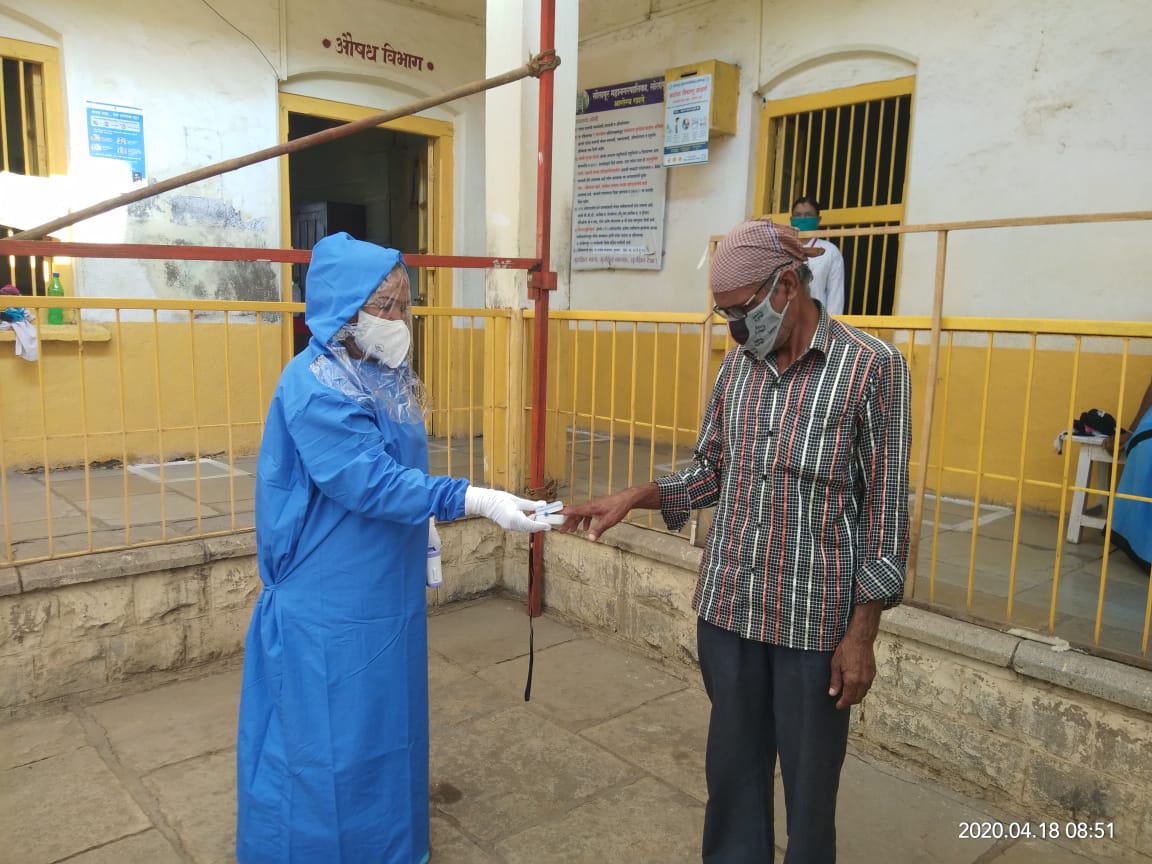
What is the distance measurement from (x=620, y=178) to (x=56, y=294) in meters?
4.58

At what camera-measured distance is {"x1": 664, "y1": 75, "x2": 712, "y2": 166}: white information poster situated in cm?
679

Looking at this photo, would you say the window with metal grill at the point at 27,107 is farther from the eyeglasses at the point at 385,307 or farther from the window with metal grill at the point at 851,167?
the window with metal grill at the point at 851,167

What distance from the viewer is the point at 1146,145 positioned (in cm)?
486

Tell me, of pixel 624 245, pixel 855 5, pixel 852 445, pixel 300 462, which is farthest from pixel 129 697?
pixel 855 5

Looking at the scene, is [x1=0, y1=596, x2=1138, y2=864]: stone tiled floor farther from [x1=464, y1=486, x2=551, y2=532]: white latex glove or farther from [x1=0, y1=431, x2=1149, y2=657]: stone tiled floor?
[x1=464, y1=486, x2=551, y2=532]: white latex glove

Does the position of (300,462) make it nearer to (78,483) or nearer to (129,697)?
(129,697)

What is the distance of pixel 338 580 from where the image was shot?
2293mm

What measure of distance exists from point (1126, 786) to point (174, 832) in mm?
3002

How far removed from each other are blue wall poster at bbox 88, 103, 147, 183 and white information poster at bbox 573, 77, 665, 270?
141 inches

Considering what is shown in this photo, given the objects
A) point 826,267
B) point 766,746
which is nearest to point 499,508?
point 766,746

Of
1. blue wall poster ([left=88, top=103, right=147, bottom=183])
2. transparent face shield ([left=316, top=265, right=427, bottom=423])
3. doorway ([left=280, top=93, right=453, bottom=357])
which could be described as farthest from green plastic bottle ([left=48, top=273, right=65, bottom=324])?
transparent face shield ([left=316, top=265, right=427, bottom=423])

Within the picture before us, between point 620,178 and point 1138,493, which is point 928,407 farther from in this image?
point 620,178

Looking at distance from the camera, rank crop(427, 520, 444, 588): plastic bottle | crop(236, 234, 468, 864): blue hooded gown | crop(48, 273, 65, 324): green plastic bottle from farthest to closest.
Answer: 1. crop(48, 273, 65, 324): green plastic bottle
2. crop(427, 520, 444, 588): plastic bottle
3. crop(236, 234, 468, 864): blue hooded gown

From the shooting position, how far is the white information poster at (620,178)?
24.5ft
